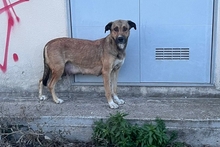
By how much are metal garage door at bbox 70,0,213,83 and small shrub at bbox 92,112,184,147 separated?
1236mm

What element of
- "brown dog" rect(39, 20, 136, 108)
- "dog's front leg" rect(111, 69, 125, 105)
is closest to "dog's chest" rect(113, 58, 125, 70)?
"brown dog" rect(39, 20, 136, 108)

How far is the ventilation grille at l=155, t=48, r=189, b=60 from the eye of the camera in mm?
5125

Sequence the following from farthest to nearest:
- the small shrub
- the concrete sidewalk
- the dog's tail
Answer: the dog's tail
the concrete sidewalk
the small shrub

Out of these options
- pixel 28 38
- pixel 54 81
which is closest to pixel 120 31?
pixel 54 81

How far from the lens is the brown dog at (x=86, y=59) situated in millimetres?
4758

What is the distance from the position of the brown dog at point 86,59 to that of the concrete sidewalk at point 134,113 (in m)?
0.26

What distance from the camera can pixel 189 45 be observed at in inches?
200

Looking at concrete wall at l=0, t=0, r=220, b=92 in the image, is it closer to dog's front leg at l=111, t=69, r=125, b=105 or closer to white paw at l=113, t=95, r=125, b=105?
dog's front leg at l=111, t=69, r=125, b=105

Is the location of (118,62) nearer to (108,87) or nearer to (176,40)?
(108,87)

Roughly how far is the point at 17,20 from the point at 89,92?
1667mm

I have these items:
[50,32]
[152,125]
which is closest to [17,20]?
[50,32]

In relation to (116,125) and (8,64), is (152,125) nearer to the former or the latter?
(116,125)

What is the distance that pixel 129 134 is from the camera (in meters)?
4.07

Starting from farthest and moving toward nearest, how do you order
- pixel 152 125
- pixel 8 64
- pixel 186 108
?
pixel 8 64, pixel 186 108, pixel 152 125
